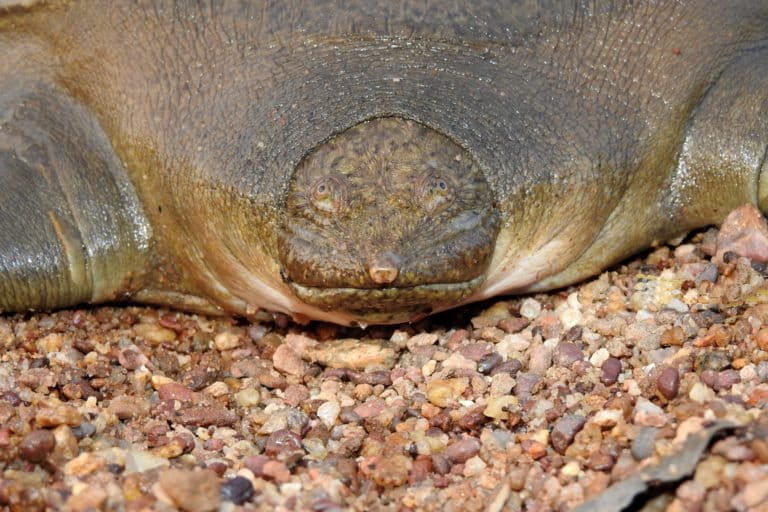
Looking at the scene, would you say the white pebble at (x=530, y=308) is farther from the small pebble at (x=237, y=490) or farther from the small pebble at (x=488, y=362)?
the small pebble at (x=237, y=490)

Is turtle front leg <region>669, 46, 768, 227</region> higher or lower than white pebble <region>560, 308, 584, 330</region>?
higher

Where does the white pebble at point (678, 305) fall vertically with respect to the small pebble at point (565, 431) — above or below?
above

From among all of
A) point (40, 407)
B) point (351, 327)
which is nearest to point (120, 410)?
point (40, 407)

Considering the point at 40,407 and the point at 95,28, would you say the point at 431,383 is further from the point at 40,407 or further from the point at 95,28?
the point at 95,28

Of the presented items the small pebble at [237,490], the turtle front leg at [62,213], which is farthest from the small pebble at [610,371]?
the turtle front leg at [62,213]

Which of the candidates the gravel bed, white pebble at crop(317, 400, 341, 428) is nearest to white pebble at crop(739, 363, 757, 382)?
the gravel bed

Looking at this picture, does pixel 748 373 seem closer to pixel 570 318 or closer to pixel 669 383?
pixel 669 383

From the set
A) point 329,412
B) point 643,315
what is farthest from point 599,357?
point 329,412

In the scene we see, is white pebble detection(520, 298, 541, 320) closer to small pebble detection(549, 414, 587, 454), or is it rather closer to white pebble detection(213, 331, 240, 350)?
small pebble detection(549, 414, 587, 454)
